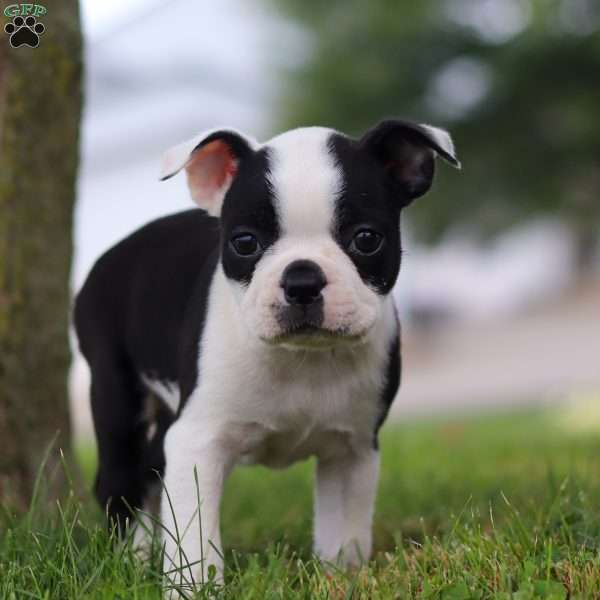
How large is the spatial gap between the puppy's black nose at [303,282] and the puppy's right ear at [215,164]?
54cm

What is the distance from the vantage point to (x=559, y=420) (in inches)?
407

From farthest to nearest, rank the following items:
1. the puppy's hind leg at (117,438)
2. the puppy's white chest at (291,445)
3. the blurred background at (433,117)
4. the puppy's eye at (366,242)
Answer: the blurred background at (433,117), the puppy's hind leg at (117,438), the puppy's white chest at (291,445), the puppy's eye at (366,242)

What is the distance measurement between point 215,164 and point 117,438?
110cm

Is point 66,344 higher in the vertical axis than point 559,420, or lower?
higher

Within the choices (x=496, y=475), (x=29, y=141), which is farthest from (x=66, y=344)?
(x=496, y=475)

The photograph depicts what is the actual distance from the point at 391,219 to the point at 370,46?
58.9 ft

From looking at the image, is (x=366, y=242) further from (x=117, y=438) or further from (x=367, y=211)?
(x=117, y=438)

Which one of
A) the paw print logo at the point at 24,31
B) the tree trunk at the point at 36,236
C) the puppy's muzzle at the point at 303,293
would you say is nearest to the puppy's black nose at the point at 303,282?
the puppy's muzzle at the point at 303,293

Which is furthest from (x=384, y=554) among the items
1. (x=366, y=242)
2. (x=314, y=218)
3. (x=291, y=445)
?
(x=314, y=218)

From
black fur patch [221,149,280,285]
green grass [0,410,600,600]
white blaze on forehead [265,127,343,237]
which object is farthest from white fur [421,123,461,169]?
green grass [0,410,600,600]

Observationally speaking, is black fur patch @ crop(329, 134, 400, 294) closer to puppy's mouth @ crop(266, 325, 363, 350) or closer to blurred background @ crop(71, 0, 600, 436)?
puppy's mouth @ crop(266, 325, 363, 350)

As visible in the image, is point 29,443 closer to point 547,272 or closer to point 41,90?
point 41,90

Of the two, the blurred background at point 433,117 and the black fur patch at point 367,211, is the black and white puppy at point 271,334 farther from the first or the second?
the blurred background at point 433,117

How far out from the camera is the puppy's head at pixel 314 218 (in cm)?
279
